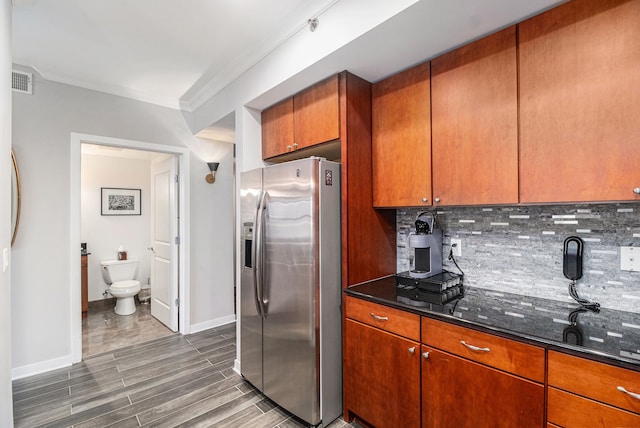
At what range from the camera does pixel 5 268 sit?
1.49m

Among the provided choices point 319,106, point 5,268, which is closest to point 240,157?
point 319,106

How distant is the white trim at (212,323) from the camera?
3.51 meters

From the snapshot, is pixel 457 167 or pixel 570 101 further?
pixel 457 167

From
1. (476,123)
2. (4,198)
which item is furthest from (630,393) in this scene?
(4,198)

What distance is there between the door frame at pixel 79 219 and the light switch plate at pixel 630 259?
3.60 m

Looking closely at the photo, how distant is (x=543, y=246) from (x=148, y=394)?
2922 millimetres

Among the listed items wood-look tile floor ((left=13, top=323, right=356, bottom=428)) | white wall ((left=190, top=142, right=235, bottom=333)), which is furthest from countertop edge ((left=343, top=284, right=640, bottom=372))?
white wall ((left=190, top=142, right=235, bottom=333))

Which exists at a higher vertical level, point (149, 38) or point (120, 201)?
point (149, 38)

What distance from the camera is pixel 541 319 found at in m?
1.33

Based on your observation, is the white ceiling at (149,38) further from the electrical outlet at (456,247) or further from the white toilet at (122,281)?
the white toilet at (122,281)

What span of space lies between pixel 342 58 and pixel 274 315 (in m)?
1.76

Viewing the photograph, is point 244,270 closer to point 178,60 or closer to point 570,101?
point 178,60

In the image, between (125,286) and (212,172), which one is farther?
(125,286)

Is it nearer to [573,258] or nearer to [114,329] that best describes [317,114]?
[573,258]
